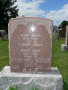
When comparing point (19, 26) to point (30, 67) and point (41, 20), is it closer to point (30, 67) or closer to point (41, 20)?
point (41, 20)

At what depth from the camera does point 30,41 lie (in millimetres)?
5273

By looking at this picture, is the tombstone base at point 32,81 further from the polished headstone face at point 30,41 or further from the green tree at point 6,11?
the green tree at point 6,11

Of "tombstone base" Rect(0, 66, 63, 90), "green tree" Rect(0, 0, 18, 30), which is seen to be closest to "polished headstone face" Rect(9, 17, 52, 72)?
"tombstone base" Rect(0, 66, 63, 90)

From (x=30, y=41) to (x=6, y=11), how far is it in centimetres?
3578

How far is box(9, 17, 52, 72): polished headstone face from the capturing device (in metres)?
5.26

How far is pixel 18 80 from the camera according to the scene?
5.10 metres

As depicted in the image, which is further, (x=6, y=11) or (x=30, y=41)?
(x=6, y=11)

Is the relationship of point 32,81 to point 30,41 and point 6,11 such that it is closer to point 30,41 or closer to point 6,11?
point 30,41

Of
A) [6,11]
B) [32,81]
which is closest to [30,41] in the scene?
[32,81]

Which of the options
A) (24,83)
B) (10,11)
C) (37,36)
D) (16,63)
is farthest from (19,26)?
(10,11)

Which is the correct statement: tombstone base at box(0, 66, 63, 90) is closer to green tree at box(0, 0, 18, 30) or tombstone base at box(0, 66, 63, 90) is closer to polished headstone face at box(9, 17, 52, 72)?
polished headstone face at box(9, 17, 52, 72)

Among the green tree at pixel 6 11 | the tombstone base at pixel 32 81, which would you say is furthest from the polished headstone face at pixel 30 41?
the green tree at pixel 6 11

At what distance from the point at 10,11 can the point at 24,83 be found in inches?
1447

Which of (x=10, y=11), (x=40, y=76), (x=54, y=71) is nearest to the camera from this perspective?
(x=40, y=76)
